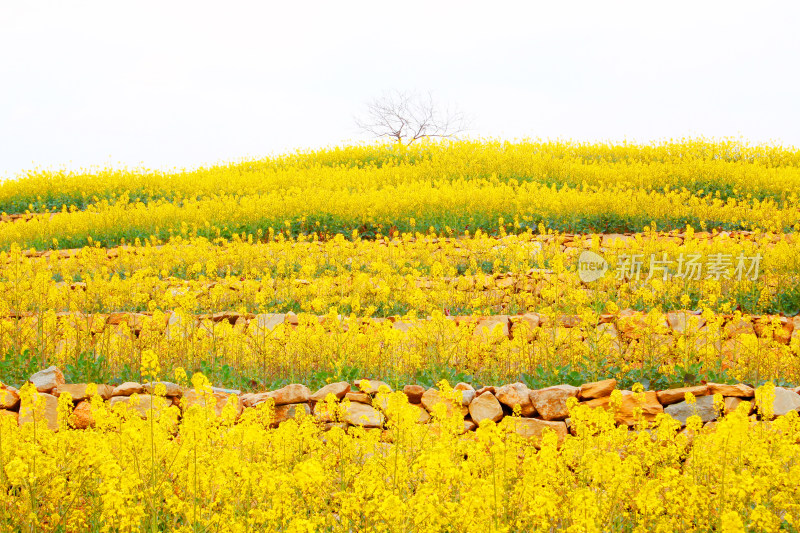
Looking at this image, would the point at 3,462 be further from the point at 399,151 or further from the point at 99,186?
the point at 399,151

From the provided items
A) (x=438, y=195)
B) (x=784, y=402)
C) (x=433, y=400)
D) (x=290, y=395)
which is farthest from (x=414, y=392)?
(x=438, y=195)

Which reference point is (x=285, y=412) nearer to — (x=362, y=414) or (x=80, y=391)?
(x=362, y=414)

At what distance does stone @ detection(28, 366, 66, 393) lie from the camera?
5176 mm

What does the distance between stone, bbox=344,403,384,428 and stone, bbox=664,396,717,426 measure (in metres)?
2.17

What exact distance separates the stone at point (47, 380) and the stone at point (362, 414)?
7.79ft

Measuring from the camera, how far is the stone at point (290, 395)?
5.09m

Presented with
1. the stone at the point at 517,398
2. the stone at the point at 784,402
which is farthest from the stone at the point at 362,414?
the stone at the point at 784,402

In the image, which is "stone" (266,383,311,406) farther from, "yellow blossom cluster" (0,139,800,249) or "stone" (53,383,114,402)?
"yellow blossom cluster" (0,139,800,249)

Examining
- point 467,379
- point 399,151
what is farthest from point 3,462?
point 399,151

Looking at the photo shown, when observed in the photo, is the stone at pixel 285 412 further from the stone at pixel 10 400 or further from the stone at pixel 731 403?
the stone at pixel 731 403

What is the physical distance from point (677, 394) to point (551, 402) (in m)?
0.95

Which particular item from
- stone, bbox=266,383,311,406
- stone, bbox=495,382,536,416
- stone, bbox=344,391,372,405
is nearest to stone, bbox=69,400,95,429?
stone, bbox=266,383,311,406

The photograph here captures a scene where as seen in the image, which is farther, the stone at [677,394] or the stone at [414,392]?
the stone at [414,392]

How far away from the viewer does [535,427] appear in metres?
4.91
